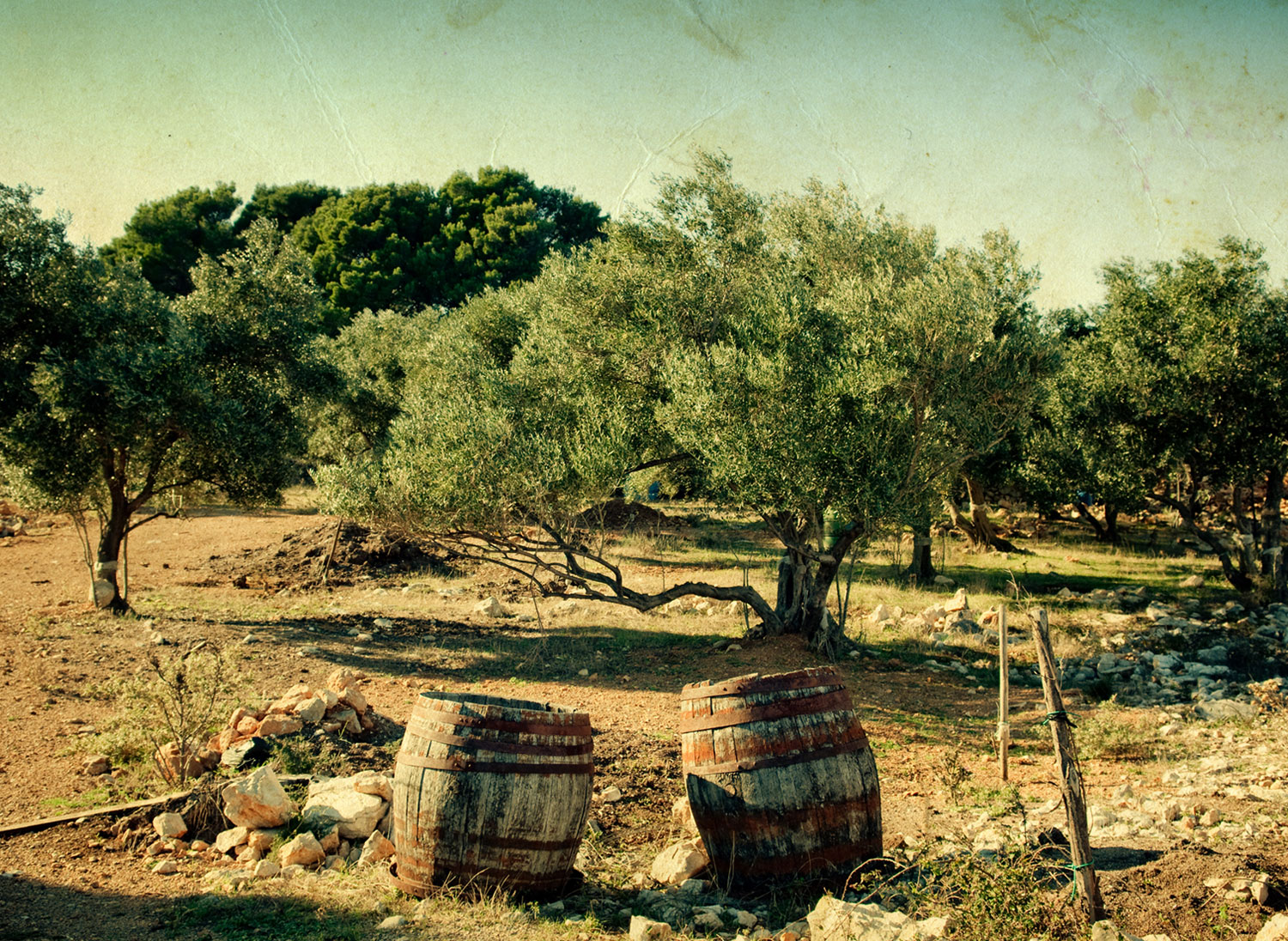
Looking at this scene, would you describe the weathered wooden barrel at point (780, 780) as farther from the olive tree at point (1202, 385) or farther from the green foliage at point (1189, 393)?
the olive tree at point (1202, 385)

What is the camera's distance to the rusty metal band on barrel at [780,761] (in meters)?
5.16

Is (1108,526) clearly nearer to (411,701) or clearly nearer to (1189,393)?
(1189,393)

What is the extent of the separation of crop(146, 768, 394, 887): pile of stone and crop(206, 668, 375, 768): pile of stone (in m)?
1.13

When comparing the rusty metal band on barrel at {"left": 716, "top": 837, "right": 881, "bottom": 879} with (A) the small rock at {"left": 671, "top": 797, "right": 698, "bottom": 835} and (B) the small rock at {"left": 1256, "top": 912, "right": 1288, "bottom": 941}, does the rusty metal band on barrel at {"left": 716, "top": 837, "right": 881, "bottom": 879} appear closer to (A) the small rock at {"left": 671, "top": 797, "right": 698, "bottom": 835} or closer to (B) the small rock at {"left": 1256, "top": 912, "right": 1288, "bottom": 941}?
(A) the small rock at {"left": 671, "top": 797, "right": 698, "bottom": 835}

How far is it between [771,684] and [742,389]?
637cm

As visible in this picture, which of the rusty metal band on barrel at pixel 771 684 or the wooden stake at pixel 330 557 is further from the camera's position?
the wooden stake at pixel 330 557

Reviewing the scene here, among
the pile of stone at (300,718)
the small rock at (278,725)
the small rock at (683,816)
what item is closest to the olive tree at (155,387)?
the pile of stone at (300,718)

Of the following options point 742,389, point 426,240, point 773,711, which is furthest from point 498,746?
point 426,240

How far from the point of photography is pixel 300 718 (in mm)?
7758

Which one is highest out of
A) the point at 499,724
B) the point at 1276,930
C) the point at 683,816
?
the point at 499,724

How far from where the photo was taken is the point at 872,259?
13102 millimetres

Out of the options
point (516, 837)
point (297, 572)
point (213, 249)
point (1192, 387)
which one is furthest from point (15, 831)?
point (213, 249)

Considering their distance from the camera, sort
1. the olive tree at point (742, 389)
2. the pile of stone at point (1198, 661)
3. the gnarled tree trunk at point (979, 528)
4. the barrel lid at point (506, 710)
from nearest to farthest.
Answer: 1. the barrel lid at point (506, 710)
2. the pile of stone at point (1198, 661)
3. the olive tree at point (742, 389)
4. the gnarled tree trunk at point (979, 528)

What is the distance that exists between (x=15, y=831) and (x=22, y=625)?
8.15 m
